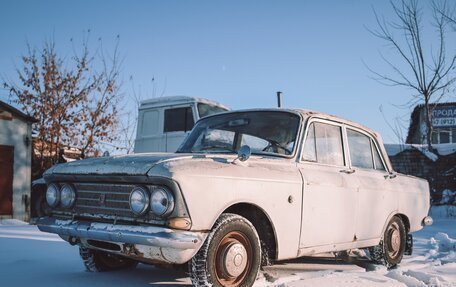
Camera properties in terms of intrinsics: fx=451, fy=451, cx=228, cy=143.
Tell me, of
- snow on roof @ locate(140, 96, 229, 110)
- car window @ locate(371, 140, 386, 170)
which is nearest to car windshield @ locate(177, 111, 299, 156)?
car window @ locate(371, 140, 386, 170)

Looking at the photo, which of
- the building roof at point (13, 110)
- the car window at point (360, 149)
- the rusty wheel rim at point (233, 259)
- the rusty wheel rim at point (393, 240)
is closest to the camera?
the rusty wheel rim at point (233, 259)

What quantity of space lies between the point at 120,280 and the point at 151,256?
3.39ft

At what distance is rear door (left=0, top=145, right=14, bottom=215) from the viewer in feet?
40.1

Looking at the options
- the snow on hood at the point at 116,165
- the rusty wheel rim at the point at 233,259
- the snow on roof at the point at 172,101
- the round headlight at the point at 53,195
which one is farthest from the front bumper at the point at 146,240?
the snow on roof at the point at 172,101

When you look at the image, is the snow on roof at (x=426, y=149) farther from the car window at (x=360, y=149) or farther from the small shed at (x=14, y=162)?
the small shed at (x=14, y=162)

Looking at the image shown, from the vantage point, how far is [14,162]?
1257 centimetres

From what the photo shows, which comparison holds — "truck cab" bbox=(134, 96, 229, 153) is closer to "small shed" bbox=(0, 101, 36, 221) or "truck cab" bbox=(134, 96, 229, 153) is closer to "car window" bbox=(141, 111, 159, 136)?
"car window" bbox=(141, 111, 159, 136)

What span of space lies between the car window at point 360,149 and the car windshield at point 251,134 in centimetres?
105

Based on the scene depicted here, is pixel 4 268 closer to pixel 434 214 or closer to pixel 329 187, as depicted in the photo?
pixel 329 187

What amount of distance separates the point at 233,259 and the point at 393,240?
3005mm

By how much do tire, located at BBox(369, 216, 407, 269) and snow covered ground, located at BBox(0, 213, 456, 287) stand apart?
0.42 ft

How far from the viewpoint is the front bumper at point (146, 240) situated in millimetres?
3057

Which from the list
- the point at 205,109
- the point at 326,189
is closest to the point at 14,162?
the point at 205,109

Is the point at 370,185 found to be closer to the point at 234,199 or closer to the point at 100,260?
the point at 234,199
